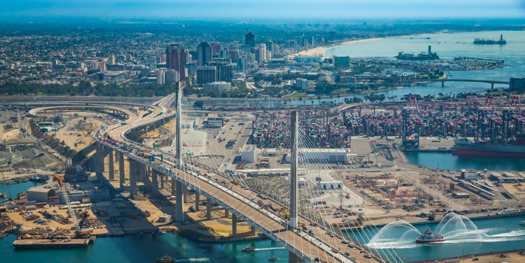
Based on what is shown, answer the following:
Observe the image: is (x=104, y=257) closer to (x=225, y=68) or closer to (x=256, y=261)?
(x=256, y=261)

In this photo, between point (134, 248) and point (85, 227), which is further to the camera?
point (85, 227)

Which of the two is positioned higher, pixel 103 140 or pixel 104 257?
pixel 103 140

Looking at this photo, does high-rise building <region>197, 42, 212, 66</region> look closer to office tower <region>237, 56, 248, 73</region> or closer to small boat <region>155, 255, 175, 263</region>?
office tower <region>237, 56, 248, 73</region>

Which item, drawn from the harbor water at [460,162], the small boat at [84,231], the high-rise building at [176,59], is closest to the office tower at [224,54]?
the high-rise building at [176,59]

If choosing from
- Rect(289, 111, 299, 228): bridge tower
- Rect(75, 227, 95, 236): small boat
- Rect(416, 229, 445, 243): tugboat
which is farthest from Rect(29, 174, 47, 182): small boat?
Rect(416, 229, 445, 243): tugboat

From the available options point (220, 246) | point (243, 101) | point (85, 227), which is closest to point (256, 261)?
point (220, 246)

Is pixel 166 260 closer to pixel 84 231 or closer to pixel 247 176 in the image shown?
pixel 84 231
